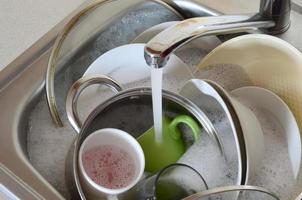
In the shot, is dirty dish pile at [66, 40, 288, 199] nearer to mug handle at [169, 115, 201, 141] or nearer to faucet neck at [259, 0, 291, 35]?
mug handle at [169, 115, 201, 141]

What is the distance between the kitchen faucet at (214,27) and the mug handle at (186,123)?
8cm

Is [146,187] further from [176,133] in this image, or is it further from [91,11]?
[91,11]

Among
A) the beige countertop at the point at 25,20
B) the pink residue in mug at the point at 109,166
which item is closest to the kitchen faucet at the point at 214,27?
the pink residue in mug at the point at 109,166

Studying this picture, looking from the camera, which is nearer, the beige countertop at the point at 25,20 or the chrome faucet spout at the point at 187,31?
the chrome faucet spout at the point at 187,31

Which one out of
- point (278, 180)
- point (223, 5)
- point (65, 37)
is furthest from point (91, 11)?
point (278, 180)

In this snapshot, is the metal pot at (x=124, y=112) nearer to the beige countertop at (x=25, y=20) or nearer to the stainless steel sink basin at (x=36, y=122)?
the stainless steel sink basin at (x=36, y=122)

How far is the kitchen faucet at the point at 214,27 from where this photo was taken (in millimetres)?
570

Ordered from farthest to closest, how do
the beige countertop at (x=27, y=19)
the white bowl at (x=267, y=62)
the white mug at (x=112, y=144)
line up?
the beige countertop at (x=27, y=19)
the white bowl at (x=267, y=62)
the white mug at (x=112, y=144)

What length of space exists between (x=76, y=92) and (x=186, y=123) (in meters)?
0.14

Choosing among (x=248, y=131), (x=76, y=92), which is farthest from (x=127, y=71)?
(x=248, y=131)

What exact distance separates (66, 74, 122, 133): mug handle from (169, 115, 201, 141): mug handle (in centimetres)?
10

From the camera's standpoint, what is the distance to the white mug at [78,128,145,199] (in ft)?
1.85

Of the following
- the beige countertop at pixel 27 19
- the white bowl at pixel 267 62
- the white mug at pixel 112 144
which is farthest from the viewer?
the beige countertop at pixel 27 19

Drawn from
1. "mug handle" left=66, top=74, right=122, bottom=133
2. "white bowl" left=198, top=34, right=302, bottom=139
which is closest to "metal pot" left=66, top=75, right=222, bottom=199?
"mug handle" left=66, top=74, right=122, bottom=133
